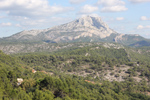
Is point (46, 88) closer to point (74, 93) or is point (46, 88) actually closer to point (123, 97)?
point (74, 93)

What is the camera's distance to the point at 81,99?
56.3m

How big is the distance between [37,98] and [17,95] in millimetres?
5908

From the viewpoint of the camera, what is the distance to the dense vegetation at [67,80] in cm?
5143

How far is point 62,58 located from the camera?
171375 mm

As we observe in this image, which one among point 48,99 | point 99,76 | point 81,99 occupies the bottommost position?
point 99,76

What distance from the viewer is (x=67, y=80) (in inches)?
2480

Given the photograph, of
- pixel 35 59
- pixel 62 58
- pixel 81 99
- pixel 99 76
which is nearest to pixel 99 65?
pixel 99 76

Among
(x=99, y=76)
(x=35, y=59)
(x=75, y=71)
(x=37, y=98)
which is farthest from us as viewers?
(x=35, y=59)

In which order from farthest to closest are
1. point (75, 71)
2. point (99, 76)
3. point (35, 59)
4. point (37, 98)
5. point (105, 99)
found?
point (35, 59) → point (75, 71) → point (99, 76) → point (105, 99) → point (37, 98)

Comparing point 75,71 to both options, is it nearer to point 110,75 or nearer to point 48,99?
point 110,75

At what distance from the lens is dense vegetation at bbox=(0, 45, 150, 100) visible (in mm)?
51431

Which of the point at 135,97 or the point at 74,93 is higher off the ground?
the point at 74,93

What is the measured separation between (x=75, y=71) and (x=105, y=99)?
76536mm

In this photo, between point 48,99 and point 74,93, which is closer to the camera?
point 48,99
